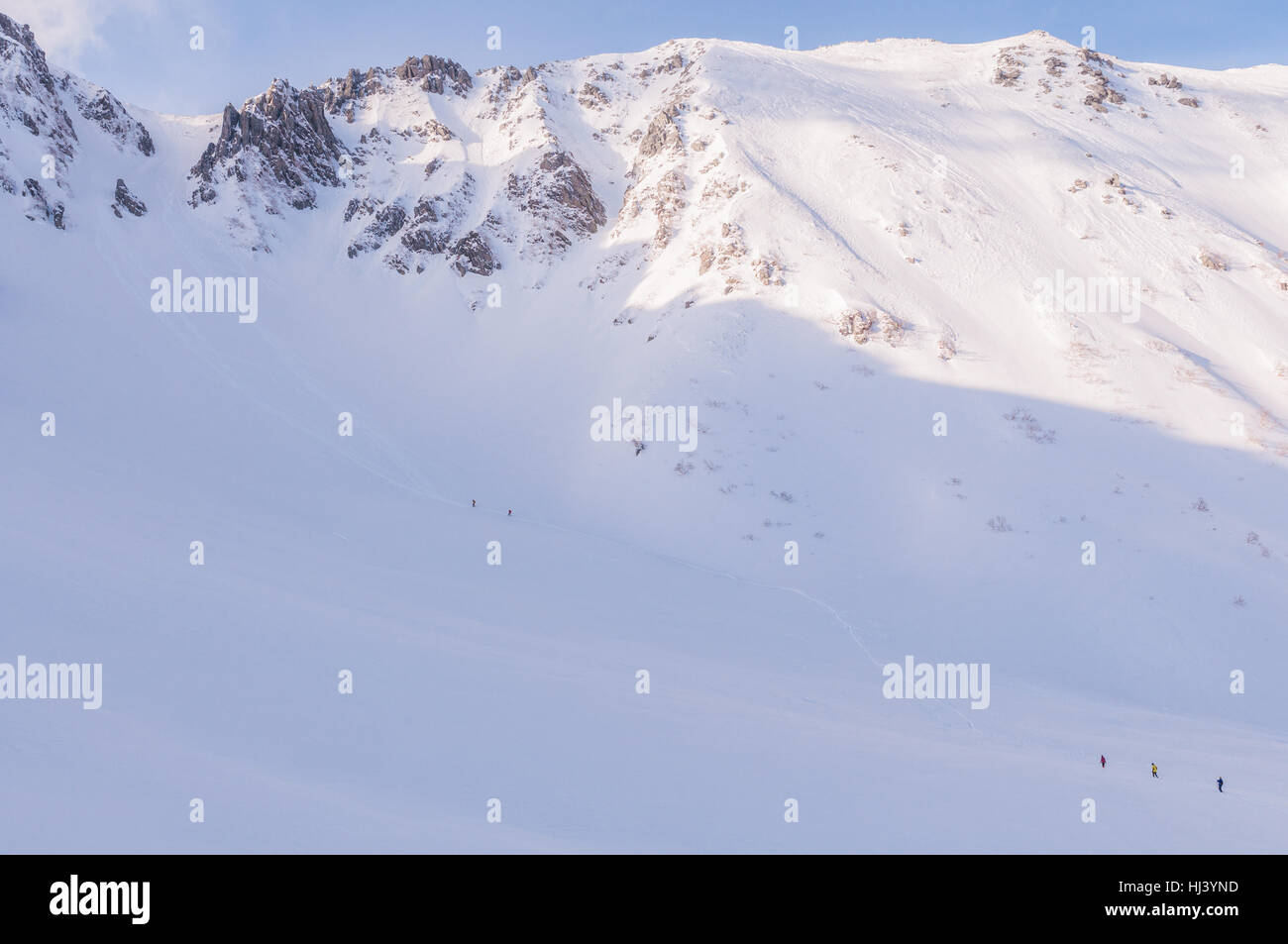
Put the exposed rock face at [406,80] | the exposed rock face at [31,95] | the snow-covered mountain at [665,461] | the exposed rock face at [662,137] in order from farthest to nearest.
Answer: the exposed rock face at [406,80], the exposed rock face at [662,137], the exposed rock face at [31,95], the snow-covered mountain at [665,461]

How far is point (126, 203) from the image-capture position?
2235 inches

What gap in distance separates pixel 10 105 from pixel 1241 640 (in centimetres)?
9496

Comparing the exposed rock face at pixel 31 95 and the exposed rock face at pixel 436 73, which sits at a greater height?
the exposed rock face at pixel 436 73

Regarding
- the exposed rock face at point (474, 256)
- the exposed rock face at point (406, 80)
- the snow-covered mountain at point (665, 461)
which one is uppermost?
the exposed rock face at point (406, 80)

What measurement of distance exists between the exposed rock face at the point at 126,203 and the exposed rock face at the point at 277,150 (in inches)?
176

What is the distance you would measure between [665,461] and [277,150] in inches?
2482

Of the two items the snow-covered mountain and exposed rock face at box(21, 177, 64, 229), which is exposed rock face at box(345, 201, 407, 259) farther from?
exposed rock face at box(21, 177, 64, 229)

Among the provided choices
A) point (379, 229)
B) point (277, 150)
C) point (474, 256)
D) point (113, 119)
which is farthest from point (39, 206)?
point (474, 256)

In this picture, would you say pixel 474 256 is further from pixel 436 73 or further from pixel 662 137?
pixel 436 73

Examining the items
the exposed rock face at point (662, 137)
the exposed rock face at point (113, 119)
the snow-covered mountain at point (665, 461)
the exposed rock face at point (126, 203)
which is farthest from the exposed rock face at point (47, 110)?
the exposed rock face at point (662, 137)

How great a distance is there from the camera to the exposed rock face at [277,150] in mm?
63625

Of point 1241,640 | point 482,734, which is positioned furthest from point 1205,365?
point 482,734

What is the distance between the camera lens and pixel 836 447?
3127 centimetres

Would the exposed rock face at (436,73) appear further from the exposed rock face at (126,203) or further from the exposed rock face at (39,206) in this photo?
the exposed rock face at (39,206)
